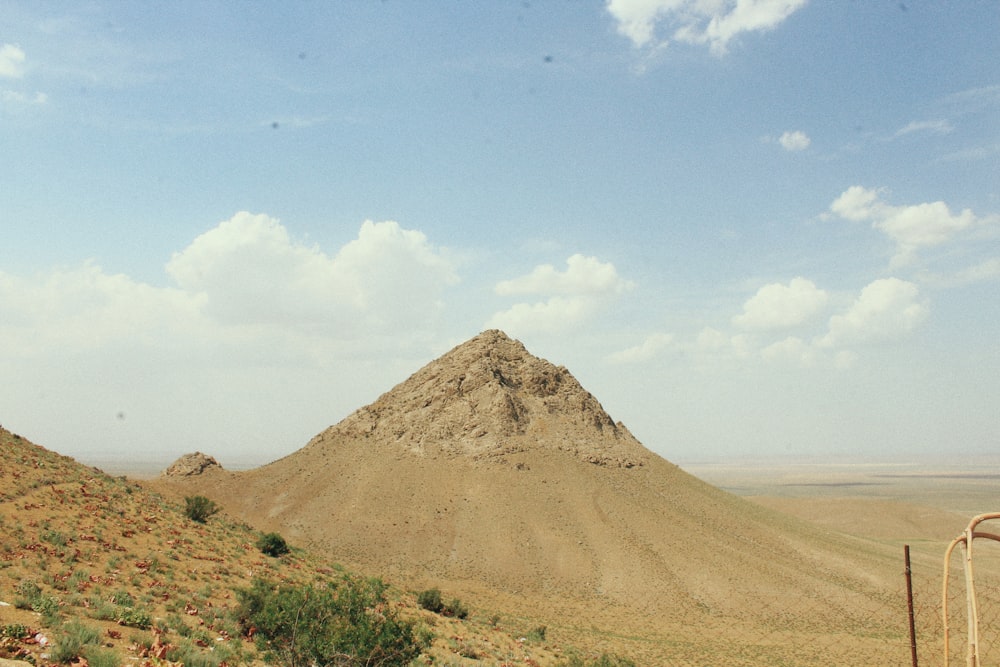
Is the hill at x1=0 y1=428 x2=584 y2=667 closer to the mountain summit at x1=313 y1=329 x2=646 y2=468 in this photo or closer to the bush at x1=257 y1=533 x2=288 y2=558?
the bush at x1=257 y1=533 x2=288 y2=558

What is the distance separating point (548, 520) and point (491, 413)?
13.5 m

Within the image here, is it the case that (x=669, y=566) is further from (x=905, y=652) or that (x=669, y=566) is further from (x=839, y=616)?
(x=905, y=652)

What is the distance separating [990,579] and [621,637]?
36.6 meters

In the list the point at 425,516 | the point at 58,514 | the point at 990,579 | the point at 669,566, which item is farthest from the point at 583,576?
the point at 990,579

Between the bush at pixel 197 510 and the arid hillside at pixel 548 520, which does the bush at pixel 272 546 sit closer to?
the bush at pixel 197 510

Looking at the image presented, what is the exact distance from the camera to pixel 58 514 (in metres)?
24.0

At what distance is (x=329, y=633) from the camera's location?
14289 mm

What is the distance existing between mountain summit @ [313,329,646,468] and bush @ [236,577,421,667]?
3909 cm

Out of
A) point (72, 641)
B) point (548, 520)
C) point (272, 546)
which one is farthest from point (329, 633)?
point (548, 520)

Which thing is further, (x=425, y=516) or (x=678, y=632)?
(x=425, y=516)

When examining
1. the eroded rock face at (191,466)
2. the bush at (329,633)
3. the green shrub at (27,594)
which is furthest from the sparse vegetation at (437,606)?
the eroded rock face at (191,466)

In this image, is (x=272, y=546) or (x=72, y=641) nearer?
(x=72, y=641)

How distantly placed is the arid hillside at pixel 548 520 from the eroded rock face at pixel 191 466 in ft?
3.84

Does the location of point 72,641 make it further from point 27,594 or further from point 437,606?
point 437,606
